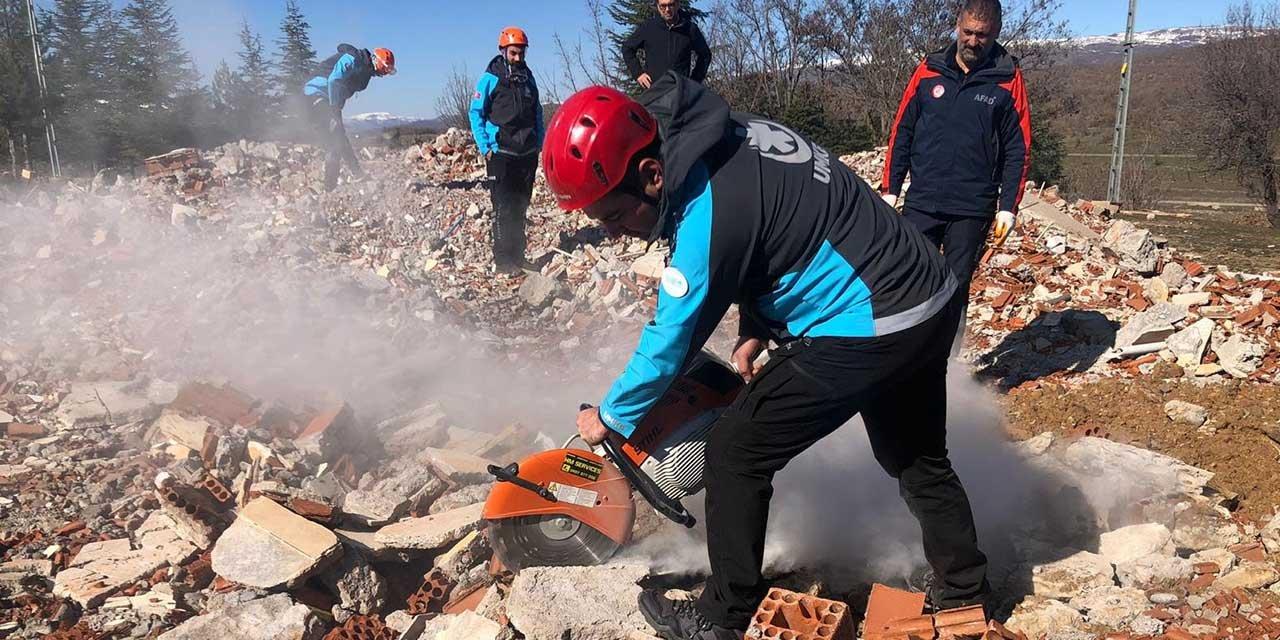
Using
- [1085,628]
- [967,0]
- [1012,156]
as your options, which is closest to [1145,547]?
[1085,628]

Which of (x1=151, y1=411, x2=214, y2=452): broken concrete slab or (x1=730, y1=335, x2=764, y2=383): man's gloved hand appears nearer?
(x1=730, y1=335, x2=764, y2=383): man's gloved hand

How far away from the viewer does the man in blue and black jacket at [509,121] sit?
8211 millimetres

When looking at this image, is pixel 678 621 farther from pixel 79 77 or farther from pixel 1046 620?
pixel 79 77

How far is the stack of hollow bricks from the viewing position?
2.68 metres

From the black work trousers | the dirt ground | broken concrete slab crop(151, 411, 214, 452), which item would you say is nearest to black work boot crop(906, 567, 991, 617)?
the dirt ground

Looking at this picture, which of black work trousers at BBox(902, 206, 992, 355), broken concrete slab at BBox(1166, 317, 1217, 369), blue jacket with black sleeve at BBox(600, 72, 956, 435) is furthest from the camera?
broken concrete slab at BBox(1166, 317, 1217, 369)

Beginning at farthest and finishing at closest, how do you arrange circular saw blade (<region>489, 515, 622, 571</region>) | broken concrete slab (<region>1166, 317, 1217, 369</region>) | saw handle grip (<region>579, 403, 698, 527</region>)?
broken concrete slab (<region>1166, 317, 1217, 369</region>) < circular saw blade (<region>489, 515, 622, 571</region>) < saw handle grip (<region>579, 403, 698, 527</region>)

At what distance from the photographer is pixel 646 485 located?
3.13 meters

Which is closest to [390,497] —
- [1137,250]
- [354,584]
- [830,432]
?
[354,584]

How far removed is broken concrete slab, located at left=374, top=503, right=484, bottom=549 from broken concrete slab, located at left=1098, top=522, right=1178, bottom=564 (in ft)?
8.93

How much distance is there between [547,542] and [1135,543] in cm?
251

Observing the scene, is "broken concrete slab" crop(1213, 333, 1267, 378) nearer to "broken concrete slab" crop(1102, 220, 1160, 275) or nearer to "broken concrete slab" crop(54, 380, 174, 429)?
"broken concrete slab" crop(1102, 220, 1160, 275)

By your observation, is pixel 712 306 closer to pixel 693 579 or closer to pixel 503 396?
pixel 693 579

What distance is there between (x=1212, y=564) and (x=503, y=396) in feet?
14.0
